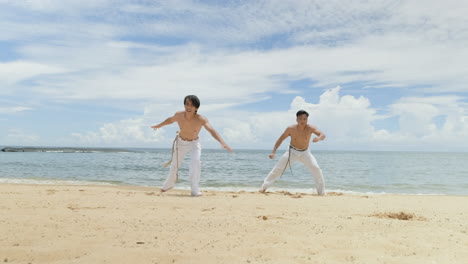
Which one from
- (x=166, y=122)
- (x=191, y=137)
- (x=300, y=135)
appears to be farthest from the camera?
(x=300, y=135)

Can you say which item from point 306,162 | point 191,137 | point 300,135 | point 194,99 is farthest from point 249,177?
point 194,99

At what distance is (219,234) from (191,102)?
4.26 metres

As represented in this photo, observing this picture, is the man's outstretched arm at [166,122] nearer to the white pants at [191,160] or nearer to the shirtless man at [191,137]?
the shirtless man at [191,137]

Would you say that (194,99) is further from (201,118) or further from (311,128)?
(311,128)

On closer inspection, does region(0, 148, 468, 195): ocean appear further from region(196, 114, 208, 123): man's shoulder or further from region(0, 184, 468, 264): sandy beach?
region(0, 184, 468, 264): sandy beach

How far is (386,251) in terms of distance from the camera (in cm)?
351

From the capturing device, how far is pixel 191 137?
8320 millimetres

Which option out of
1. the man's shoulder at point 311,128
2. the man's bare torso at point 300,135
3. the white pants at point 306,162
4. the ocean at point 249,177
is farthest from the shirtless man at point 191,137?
the ocean at point 249,177

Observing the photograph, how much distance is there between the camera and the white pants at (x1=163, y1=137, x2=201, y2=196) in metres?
8.09

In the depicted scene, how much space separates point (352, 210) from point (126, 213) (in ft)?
11.5

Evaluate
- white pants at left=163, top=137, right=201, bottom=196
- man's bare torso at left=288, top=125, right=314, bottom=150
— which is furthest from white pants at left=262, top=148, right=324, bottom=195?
white pants at left=163, top=137, right=201, bottom=196

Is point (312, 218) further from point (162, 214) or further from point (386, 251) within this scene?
point (162, 214)

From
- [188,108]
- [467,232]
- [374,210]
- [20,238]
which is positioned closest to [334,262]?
[467,232]

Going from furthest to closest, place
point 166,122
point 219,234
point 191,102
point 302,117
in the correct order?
point 302,117
point 166,122
point 191,102
point 219,234
